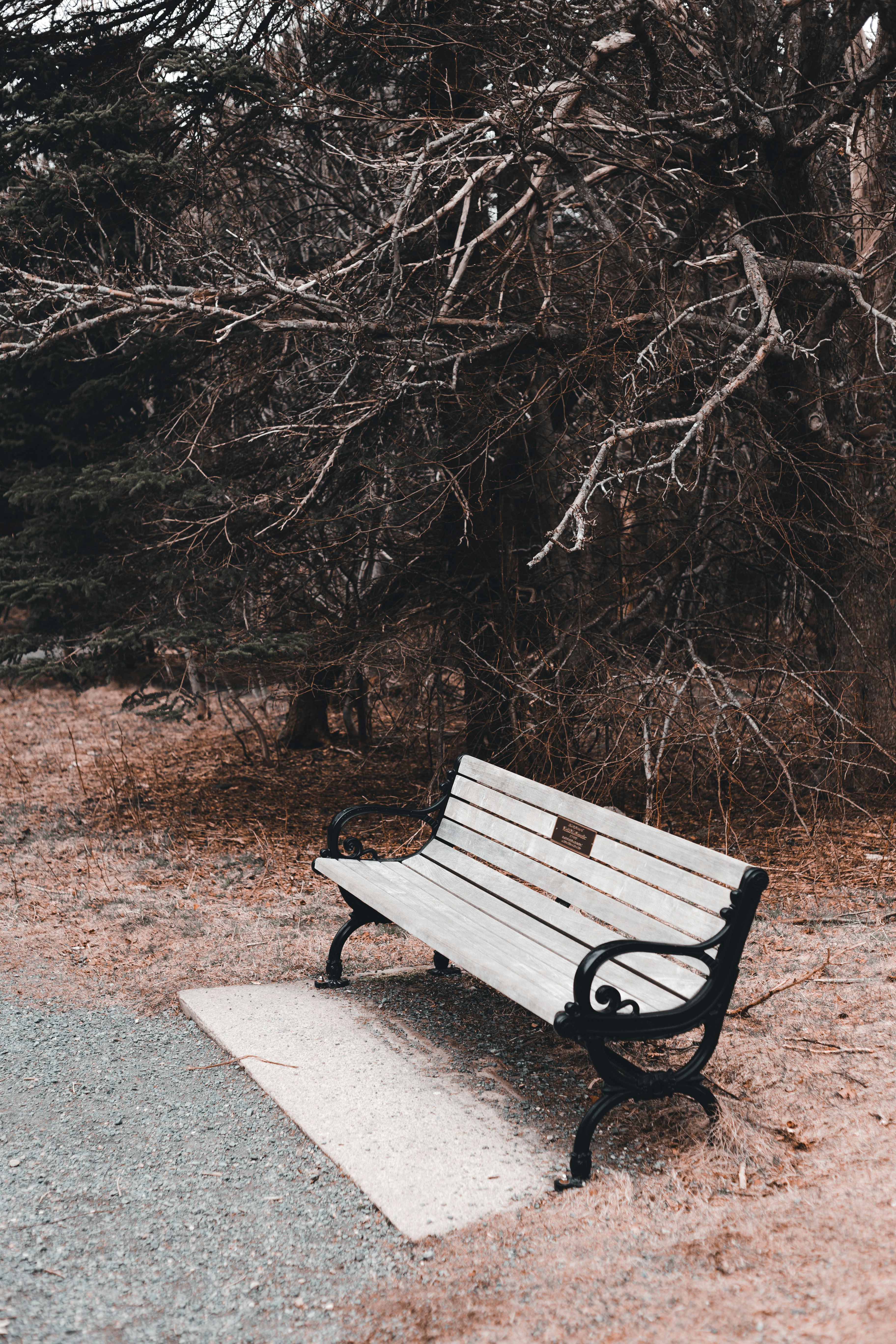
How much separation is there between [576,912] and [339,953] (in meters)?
1.22

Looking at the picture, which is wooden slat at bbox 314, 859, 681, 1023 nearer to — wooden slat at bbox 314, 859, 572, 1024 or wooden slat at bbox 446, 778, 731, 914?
wooden slat at bbox 314, 859, 572, 1024

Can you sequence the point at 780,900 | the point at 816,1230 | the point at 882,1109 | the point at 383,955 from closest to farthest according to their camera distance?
the point at 816,1230
the point at 882,1109
the point at 383,955
the point at 780,900

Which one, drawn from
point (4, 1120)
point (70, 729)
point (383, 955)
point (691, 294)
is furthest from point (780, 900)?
point (70, 729)

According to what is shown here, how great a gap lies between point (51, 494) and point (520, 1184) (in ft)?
19.3

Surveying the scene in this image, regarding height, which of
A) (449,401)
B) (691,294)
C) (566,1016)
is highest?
(691,294)

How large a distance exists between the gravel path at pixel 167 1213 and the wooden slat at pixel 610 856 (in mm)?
1246

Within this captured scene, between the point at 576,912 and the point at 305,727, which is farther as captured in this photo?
the point at 305,727

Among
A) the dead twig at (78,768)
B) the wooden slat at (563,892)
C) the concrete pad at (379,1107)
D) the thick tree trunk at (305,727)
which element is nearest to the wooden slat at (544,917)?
the wooden slat at (563,892)

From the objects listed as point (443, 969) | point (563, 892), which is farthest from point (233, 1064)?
point (563, 892)

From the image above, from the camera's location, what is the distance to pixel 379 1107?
139 inches

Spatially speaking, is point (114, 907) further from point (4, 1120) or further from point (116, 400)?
point (116, 400)

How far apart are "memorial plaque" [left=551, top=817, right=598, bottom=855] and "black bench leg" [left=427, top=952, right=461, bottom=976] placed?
1.04 m

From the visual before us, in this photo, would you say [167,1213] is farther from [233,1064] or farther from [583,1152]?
[583,1152]

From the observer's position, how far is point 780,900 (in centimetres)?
591
